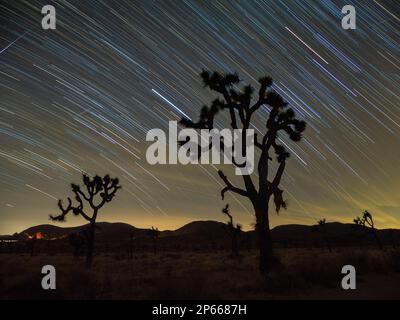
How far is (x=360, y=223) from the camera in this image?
45.2m

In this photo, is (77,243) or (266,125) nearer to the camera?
(266,125)

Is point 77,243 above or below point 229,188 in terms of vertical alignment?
below

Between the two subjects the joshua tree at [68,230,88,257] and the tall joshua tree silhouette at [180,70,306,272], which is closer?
the tall joshua tree silhouette at [180,70,306,272]

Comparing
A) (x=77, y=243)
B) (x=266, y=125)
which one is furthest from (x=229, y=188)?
(x=77, y=243)

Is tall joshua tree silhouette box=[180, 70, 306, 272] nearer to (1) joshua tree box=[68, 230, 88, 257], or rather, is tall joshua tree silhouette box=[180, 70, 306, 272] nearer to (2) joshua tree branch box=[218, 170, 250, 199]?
(2) joshua tree branch box=[218, 170, 250, 199]

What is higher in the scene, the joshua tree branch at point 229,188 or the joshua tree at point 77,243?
the joshua tree branch at point 229,188

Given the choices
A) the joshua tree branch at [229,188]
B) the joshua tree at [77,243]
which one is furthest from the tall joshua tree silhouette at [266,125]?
the joshua tree at [77,243]

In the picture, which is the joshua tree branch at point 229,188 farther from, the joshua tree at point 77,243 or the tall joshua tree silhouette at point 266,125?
the joshua tree at point 77,243

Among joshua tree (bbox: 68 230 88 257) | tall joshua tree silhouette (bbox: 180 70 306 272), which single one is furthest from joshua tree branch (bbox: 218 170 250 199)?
joshua tree (bbox: 68 230 88 257)

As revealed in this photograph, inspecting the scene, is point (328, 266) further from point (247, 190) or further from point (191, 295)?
point (191, 295)

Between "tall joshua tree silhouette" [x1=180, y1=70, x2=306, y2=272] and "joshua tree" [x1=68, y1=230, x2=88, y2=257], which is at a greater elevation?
"tall joshua tree silhouette" [x1=180, y1=70, x2=306, y2=272]

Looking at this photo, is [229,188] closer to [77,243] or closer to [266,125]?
[266,125]
